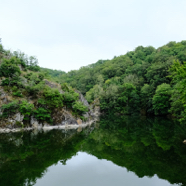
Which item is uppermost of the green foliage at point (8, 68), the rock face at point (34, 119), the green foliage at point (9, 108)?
the green foliage at point (8, 68)

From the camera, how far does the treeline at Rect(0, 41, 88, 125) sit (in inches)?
1131

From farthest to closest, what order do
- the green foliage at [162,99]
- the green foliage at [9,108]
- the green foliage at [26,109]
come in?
the green foliage at [162,99]
the green foliage at [26,109]
the green foliage at [9,108]

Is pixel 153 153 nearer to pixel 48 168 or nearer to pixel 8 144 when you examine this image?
pixel 48 168

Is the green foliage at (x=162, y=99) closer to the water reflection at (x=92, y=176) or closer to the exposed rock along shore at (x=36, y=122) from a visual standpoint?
the exposed rock along shore at (x=36, y=122)

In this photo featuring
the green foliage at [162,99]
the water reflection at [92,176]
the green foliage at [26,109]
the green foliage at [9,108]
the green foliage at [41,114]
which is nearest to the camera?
the water reflection at [92,176]

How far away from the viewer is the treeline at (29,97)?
28734 mm

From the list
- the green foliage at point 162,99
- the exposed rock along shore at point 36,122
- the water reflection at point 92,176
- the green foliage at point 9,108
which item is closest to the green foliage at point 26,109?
the exposed rock along shore at point 36,122

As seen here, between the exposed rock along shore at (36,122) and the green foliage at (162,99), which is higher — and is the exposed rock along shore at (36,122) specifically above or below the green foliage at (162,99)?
below

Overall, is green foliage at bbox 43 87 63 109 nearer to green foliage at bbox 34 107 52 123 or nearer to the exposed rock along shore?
the exposed rock along shore

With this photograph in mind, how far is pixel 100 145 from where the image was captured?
1980 centimetres

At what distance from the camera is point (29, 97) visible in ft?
107

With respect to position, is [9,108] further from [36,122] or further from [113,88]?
[113,88]

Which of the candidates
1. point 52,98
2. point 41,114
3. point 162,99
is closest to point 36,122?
point 41,114

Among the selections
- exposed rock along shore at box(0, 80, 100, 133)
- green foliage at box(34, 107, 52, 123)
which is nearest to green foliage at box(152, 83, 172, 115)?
exposed rock along shore at box(0, 80, 100, 133)
